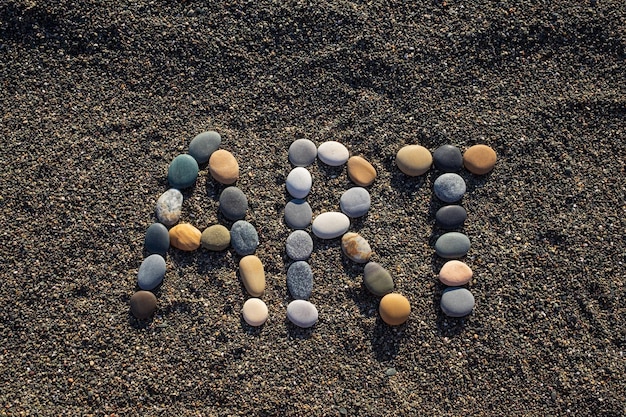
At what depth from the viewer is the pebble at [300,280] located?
1.82 meters

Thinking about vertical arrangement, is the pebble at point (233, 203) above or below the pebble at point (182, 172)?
below

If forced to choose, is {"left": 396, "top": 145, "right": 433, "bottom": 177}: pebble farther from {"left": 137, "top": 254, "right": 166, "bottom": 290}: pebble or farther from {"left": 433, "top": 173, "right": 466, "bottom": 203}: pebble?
→ {"left": 137, "top": 254, "right": 166, "bottom": 290}: pebble

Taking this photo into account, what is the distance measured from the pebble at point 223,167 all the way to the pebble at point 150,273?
1.10 feet

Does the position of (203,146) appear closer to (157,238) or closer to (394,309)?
(157,238)

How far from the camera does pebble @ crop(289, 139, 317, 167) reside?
6.17ft

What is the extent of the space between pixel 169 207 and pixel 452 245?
95 centimetres

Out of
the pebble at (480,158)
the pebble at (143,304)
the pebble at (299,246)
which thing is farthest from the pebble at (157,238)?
the pebble at (480,158)

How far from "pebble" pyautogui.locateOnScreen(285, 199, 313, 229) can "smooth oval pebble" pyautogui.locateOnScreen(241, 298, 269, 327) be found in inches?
11.0

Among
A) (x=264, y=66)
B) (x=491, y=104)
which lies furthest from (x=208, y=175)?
(x=491, y=104)

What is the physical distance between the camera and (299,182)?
1.85 meters

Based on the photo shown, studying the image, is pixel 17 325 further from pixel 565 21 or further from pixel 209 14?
pixel 565 21

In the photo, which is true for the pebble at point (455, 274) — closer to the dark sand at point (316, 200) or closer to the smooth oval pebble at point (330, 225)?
the dark sand at point (316, 200)

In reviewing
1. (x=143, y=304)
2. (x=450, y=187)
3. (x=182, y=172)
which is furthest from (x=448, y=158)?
(x=143, y=304)

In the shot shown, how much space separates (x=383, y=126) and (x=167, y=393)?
1.14m
